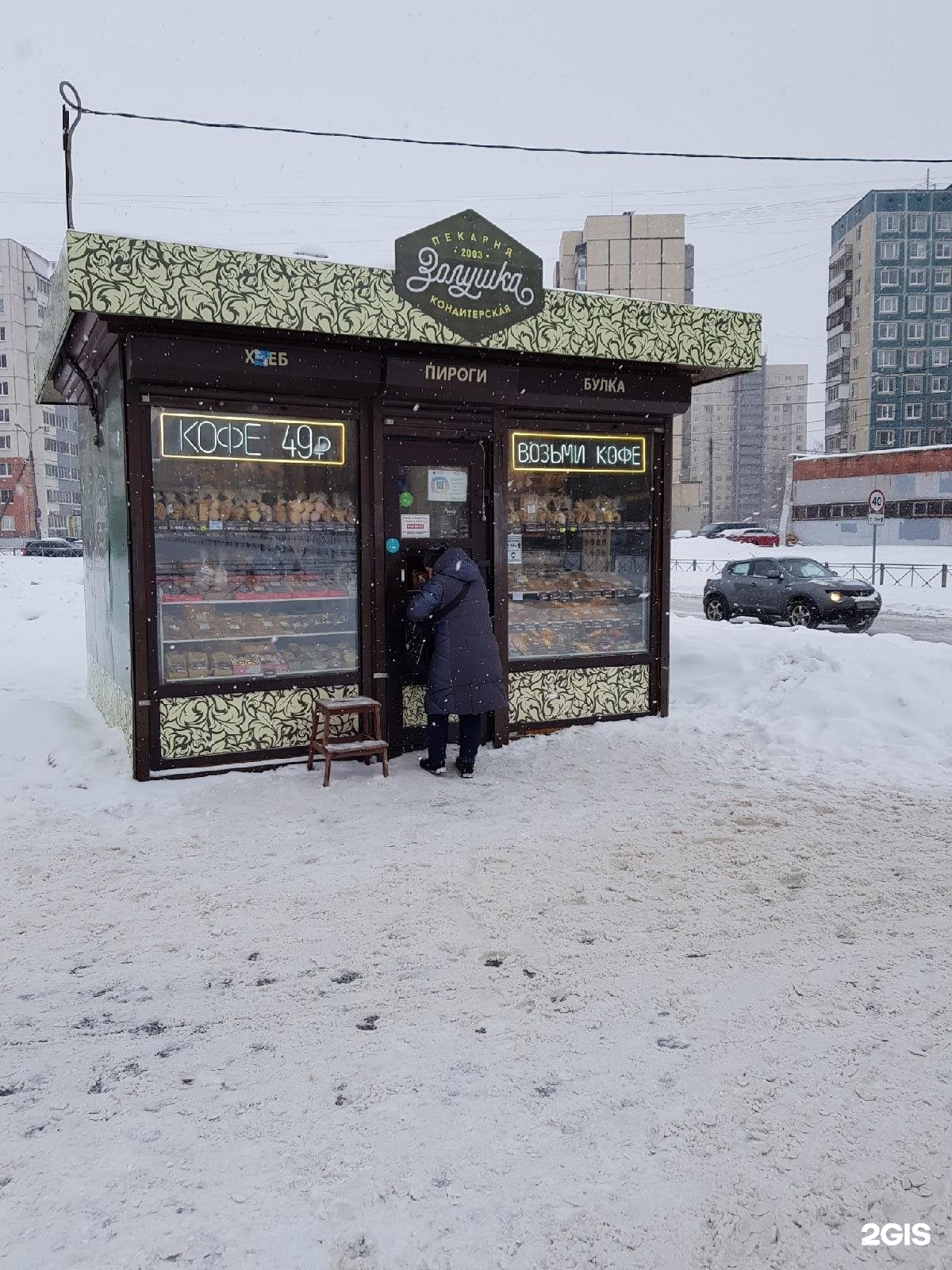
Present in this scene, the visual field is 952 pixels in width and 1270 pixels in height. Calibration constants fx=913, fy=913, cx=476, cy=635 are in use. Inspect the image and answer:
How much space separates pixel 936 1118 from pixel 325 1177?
195 centimetres

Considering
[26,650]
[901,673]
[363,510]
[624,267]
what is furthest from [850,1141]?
[624,267]

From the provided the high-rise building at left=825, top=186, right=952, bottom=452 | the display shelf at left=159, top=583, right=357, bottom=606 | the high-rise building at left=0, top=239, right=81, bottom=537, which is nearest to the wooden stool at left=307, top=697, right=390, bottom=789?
the display shelf at left=159, top=583, right=357, bottom=606

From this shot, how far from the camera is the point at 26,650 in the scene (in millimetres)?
12203

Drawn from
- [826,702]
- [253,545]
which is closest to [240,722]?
[253,545]

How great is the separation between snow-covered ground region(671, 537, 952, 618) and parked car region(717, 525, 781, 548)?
1.35 meters

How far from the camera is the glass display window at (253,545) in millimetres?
6914

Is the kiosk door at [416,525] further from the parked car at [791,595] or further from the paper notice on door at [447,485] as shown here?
the parked car at [791,595]

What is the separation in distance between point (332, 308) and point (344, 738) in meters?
3.25

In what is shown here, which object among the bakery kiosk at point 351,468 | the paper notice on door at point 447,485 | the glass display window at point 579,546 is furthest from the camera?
the glass display window at point 579,546

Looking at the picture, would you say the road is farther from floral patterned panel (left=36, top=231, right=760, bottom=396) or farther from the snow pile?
floral patterned panel (left=36, top=231, right=760, bottom=396)

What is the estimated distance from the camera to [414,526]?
7602 mm

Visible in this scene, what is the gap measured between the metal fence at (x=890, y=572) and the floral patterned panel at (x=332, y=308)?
19.9m

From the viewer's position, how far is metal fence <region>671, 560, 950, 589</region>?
28781 mm

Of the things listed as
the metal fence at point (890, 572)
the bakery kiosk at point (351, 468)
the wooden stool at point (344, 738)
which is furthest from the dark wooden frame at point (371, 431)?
the metal fence at point (890, 572)
